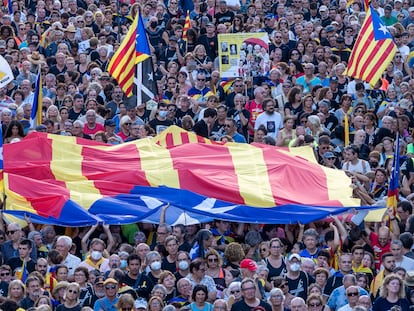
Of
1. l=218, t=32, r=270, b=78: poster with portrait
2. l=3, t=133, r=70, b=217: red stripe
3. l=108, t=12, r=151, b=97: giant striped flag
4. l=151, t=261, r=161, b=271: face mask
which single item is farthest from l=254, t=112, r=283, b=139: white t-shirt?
l=151, t=261, r=161, b=271: face mask

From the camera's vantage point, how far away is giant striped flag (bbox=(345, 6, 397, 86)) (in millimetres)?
26812

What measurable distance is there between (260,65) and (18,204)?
628 centimetres

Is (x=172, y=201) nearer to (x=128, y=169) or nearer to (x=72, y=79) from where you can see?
(x=128, y=169)

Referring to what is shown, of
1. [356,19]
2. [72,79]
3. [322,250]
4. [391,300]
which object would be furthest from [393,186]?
[356,19]

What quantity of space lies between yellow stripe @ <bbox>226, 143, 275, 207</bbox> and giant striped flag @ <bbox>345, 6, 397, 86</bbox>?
8.75 feet

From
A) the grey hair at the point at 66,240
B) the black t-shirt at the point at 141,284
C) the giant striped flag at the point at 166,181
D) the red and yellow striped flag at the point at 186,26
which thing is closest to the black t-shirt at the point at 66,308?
the black t-shirt at the point at 141,284

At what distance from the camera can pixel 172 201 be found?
76.4 feet

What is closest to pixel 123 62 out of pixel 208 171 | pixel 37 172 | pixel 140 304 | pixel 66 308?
pixel 208 171

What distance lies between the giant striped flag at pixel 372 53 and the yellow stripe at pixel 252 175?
267 centimetres

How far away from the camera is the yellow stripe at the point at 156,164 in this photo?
2395cm

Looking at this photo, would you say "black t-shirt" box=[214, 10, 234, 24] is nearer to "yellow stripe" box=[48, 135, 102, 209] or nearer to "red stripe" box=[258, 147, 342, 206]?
"red stripe" box=[258, 147, 342, 206]

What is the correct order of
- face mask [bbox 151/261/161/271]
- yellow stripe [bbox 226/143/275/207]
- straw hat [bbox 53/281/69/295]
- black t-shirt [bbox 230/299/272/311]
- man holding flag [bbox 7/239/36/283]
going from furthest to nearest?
yellow stripe [bbox 226/143/275/207] → man holding flag [bbox 7/239/36/283] → face mask [bbox 151/261/161/271] → straw hat [bbox 53/281/69/295] → black t-shirt [bbox 230/299/272/311]

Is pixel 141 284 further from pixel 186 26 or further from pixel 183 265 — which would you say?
pixel 186 26

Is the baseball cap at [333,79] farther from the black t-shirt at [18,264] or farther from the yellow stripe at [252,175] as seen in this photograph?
the black t-shirt at [18,264]
